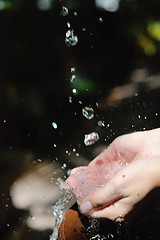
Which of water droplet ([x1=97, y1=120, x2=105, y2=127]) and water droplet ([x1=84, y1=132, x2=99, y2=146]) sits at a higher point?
water droplet ([x1=97, y1=120, x2=105, y2=127])

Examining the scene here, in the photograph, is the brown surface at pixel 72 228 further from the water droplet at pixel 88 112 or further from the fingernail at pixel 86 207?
the water droplet at pixel 88 112

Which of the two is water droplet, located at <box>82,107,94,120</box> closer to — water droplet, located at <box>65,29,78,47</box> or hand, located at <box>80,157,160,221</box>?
water droplet, located at <box>65,29,78,47</box>

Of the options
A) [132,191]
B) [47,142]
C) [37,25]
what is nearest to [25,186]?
[47,142]

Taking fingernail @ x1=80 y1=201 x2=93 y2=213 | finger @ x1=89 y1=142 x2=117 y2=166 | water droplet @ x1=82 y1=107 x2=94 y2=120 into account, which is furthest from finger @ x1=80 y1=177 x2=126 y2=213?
water droplet @ x1=82 y1=107 x2=94 y2=120

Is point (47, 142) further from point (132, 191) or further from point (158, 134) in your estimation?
point (132, 191)

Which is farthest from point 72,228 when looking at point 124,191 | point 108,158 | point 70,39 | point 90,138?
point 70,39

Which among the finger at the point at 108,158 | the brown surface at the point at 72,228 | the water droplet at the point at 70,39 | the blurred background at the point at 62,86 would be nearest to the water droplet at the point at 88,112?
the blurred background at the point at 62,86

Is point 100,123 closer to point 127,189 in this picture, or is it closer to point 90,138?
point 90,138
